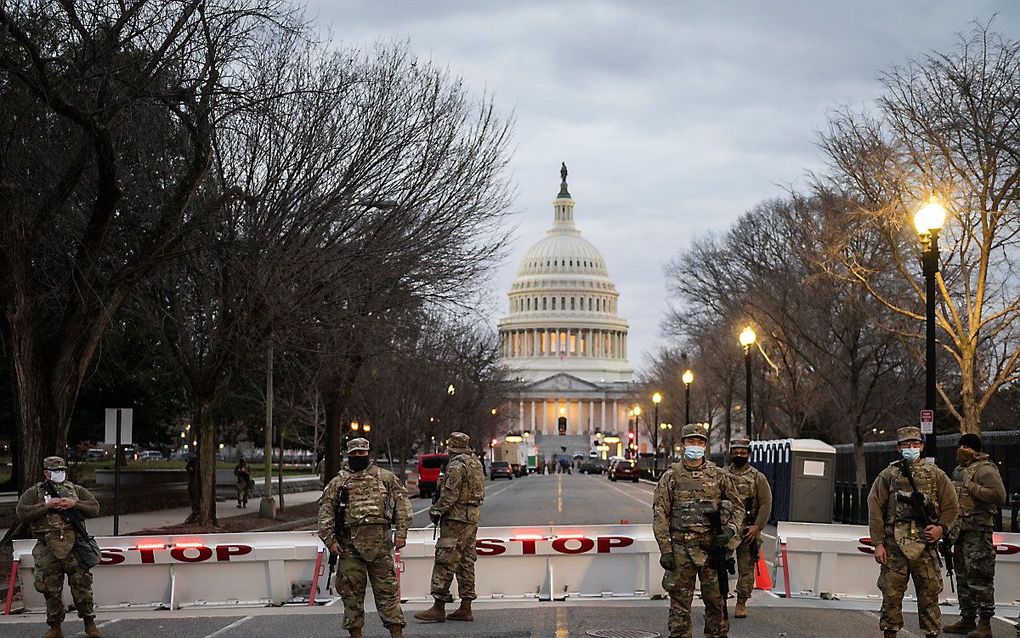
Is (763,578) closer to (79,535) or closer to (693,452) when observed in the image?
(693,452)

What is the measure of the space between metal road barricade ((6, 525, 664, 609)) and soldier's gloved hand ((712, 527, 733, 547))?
181 inches

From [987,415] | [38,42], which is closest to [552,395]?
[987,415]

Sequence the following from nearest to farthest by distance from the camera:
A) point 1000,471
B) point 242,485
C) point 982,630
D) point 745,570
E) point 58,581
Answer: point 982,630 < point 58,581 < point 745,570 < point 1000,471 < point 242,485

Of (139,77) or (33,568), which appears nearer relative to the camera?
(33,568)

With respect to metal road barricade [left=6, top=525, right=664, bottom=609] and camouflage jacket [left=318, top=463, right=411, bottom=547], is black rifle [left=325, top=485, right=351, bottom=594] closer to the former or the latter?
camouflage jacket [left=318, top=463, right=411, bottom=547]

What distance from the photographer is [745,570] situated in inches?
572

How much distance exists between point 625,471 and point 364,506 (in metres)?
72.6

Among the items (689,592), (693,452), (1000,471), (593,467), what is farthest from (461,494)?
(593,467)

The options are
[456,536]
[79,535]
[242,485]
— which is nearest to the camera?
[79,535]

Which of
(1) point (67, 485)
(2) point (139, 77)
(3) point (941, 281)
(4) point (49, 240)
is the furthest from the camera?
(3) point (941, 281)

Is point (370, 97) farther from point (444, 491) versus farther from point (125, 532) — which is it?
point (444, 491)

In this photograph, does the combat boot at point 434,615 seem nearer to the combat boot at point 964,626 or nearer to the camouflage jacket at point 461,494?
the camouflage jacket at point 461,494

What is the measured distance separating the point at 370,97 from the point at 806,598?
15.1 m

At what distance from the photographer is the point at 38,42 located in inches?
832
